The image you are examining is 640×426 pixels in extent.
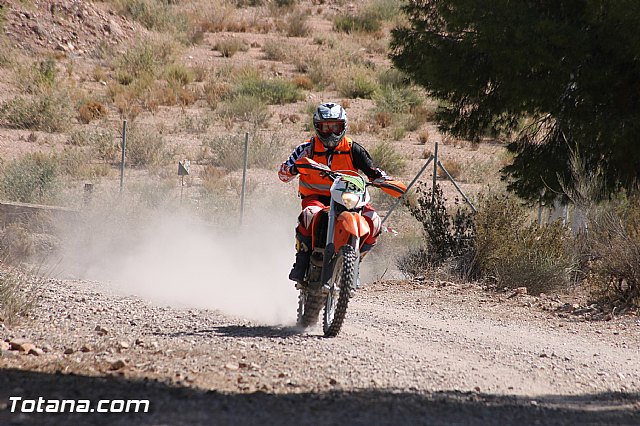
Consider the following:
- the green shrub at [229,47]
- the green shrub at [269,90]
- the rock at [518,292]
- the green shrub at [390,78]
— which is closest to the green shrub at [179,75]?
the green shrub at [269,90]

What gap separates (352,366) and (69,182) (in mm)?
15313

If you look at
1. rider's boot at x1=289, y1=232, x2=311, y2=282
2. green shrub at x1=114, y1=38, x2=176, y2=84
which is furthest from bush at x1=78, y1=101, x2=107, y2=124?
rider's boot at x1=289, y1=232, x2=311, y2=282

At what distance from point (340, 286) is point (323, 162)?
140cm

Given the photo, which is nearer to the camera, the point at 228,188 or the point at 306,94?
the point at 228,188

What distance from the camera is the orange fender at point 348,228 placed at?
341 inches

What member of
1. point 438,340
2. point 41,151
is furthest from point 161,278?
point 41,151

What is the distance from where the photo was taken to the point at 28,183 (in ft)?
64.7

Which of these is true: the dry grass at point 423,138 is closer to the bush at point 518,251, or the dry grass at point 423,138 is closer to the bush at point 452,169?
the bush at point 452,169

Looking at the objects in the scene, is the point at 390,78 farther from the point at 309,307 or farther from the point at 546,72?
the point at 309,307

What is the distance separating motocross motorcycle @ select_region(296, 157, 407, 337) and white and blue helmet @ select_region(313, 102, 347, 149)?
33 centimetres

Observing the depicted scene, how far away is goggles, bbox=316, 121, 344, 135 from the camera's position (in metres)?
9.38

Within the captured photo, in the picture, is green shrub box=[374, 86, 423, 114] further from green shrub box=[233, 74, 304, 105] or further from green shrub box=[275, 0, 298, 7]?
green shrub box=[275, 0, 298, 7]

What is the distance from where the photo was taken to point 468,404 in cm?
→ 652

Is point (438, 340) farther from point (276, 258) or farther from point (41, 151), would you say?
point (41, 151)
